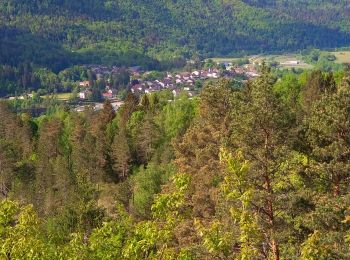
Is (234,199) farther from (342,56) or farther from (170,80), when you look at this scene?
(342,56)

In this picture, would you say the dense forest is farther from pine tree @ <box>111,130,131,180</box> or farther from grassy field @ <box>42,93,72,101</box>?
grassy field @ <box>42,93,72,101</box>

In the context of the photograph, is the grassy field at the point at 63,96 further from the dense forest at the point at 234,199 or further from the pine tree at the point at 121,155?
the dense forest at the point at 234,199

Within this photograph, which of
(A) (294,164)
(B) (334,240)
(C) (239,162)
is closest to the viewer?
(C) (239,162)

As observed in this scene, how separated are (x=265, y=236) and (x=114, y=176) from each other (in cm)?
3293

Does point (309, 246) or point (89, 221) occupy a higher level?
point (309, 246)

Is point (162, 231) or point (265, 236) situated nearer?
point (162, 231)

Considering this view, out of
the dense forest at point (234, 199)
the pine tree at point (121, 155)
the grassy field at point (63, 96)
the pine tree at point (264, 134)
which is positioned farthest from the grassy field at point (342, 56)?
the pine tree at point (264, 134)

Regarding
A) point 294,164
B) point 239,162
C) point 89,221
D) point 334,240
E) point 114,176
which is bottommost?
point 114,176

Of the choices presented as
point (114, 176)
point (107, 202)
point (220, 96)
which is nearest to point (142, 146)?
point (114, 176)

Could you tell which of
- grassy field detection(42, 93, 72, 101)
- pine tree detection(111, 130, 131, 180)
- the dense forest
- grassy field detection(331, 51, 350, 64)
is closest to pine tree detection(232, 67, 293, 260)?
the dense forest

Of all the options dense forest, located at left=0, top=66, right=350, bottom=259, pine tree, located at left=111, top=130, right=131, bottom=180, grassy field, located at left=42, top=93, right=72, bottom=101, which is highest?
dense forest, located at left=0, top=66, right=350, bottom=259

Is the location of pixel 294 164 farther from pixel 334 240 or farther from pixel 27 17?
pixel 27 17

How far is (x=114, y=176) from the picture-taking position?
44.3 m

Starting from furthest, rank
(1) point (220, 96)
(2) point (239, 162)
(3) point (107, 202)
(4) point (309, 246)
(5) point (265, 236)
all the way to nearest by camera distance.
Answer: (3) point (107, 202) < (1) point (220, 96) < (5) point (265, 236) < (2) point (239, 162) < (4) point (309, 246)
